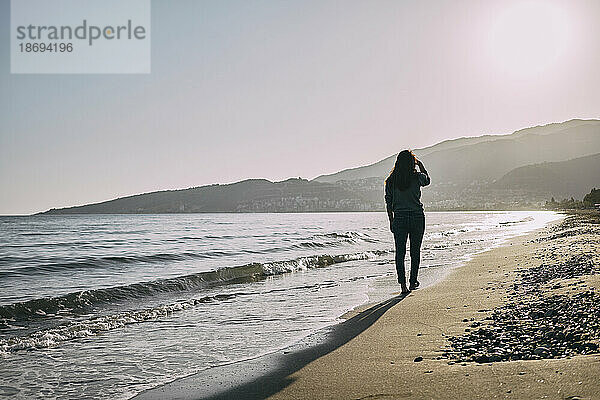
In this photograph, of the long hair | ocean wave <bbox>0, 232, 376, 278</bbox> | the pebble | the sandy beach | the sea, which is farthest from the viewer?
ocean wave <bbox>0, 232, 376, 278</bbox>

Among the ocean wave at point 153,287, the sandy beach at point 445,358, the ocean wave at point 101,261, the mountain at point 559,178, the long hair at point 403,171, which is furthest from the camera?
the mountain at point 559,178

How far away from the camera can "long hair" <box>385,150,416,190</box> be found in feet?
28.6

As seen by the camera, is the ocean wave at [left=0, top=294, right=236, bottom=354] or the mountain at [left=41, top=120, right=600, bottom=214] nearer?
the ocean wave at [left=0, top=294, right=236, bottom=354]

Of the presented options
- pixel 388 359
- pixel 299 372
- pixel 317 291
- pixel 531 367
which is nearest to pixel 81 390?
pixel 299 372

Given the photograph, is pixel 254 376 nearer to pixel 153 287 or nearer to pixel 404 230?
pixel 404 230

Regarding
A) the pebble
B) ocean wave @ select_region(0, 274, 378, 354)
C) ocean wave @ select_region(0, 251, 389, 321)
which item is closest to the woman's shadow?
the pebble

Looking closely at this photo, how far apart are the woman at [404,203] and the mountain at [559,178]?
176 metres

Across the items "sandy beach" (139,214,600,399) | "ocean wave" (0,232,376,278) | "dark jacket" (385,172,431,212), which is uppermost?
"dark jacket" (385,172,431,212)

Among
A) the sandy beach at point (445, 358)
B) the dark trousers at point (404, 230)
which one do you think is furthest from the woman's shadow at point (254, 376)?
the dark trousers at point (404, 230)

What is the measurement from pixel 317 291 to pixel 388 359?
19.5 ft

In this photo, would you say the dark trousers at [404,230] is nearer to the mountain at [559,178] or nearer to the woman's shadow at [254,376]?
the woman's shadow at [254,376]

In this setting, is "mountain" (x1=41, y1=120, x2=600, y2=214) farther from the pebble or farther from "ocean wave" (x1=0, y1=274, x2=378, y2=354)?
the pebble

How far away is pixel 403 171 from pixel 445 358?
495 cm

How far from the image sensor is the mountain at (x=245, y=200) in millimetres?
143875
